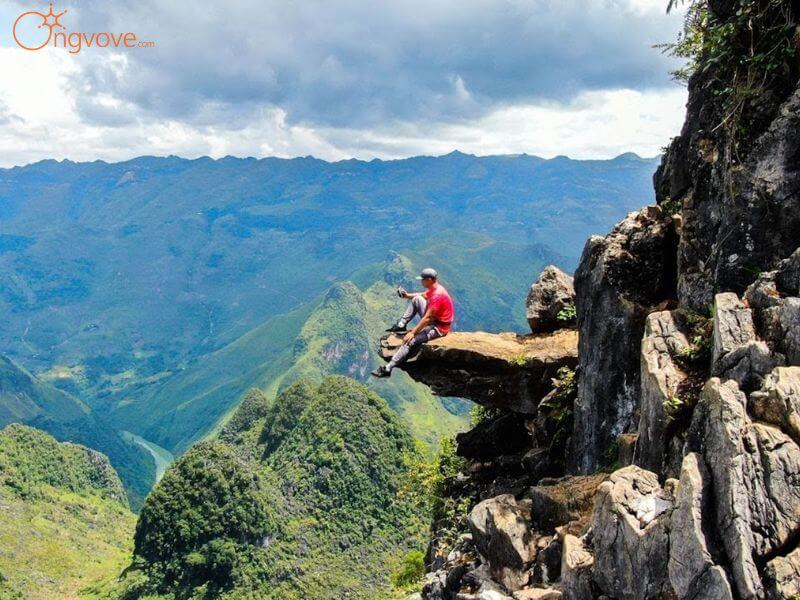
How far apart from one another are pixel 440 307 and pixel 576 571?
31.9 ft

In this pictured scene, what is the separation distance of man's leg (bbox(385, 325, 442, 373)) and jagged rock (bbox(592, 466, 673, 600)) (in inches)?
362

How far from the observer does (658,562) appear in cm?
802

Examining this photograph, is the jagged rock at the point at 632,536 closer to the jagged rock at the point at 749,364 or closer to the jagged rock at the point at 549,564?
the jagged rock at the point at 549,564

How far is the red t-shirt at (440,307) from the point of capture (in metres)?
17.8

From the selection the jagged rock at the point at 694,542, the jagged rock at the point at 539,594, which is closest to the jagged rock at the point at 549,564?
the jagged rock at the point at 539,594

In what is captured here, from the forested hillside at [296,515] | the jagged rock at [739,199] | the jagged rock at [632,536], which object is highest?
the jagged rock at [739,199]

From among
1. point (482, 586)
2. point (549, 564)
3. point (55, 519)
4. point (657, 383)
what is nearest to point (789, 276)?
point (657, 383)

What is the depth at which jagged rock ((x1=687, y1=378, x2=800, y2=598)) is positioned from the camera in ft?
23.7

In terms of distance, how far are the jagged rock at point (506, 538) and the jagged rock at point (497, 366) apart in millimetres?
4972

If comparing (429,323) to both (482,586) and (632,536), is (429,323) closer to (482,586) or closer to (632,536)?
(482,586)

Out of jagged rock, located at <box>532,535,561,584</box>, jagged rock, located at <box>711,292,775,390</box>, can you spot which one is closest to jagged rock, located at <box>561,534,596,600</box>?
jagged rock, located at <box>532,535,561,584</box>

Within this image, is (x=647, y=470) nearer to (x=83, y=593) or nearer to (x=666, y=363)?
(x=666, y=363)

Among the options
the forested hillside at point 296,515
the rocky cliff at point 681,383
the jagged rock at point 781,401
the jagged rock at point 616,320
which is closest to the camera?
the rocky cliff at point 681,383

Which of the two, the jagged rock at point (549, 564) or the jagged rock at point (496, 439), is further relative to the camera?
the jagged rock at point (496, 439)
